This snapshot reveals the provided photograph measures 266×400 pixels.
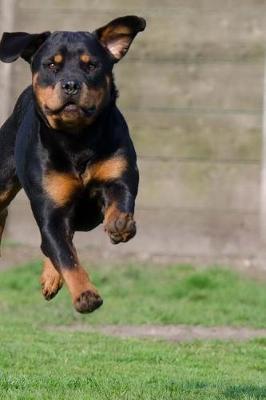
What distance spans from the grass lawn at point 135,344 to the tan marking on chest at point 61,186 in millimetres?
962

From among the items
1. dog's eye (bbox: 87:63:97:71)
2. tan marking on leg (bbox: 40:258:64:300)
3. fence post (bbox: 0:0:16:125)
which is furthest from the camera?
fence post (bbox: 0:0:16:125)

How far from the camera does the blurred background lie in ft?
40.0

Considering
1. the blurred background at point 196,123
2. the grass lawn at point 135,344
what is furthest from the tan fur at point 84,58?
the blurred background at point 196,123

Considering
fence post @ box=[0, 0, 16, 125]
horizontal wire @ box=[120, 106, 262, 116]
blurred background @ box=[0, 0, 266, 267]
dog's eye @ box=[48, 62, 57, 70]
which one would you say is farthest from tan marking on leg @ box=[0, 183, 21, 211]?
fence post @ box=[0, 0, 16, 125]

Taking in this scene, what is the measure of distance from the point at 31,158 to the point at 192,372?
1.82m

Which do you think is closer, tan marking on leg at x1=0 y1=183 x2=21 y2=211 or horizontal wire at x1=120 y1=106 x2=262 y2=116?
tan marking on leg at x1=0 y1=183 x2=21 y2=211

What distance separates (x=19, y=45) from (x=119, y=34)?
49 centimetres

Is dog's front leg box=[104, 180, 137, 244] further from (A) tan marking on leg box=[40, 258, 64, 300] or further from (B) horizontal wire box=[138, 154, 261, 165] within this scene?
(B) horizontal wire box=[138, 154, 261, 165]

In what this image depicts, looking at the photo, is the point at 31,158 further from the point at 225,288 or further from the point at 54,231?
the point at 225,288

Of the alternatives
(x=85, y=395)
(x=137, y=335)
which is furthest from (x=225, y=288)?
(x=85, y=395)

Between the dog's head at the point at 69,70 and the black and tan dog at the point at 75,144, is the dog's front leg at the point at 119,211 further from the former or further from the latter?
the dog's head at the point at 69,70

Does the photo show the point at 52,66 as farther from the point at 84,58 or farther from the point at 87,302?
the point at 87,302

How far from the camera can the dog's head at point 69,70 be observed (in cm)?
601

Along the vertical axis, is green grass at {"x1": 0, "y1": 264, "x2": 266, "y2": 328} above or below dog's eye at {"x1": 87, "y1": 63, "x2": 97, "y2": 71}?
below
